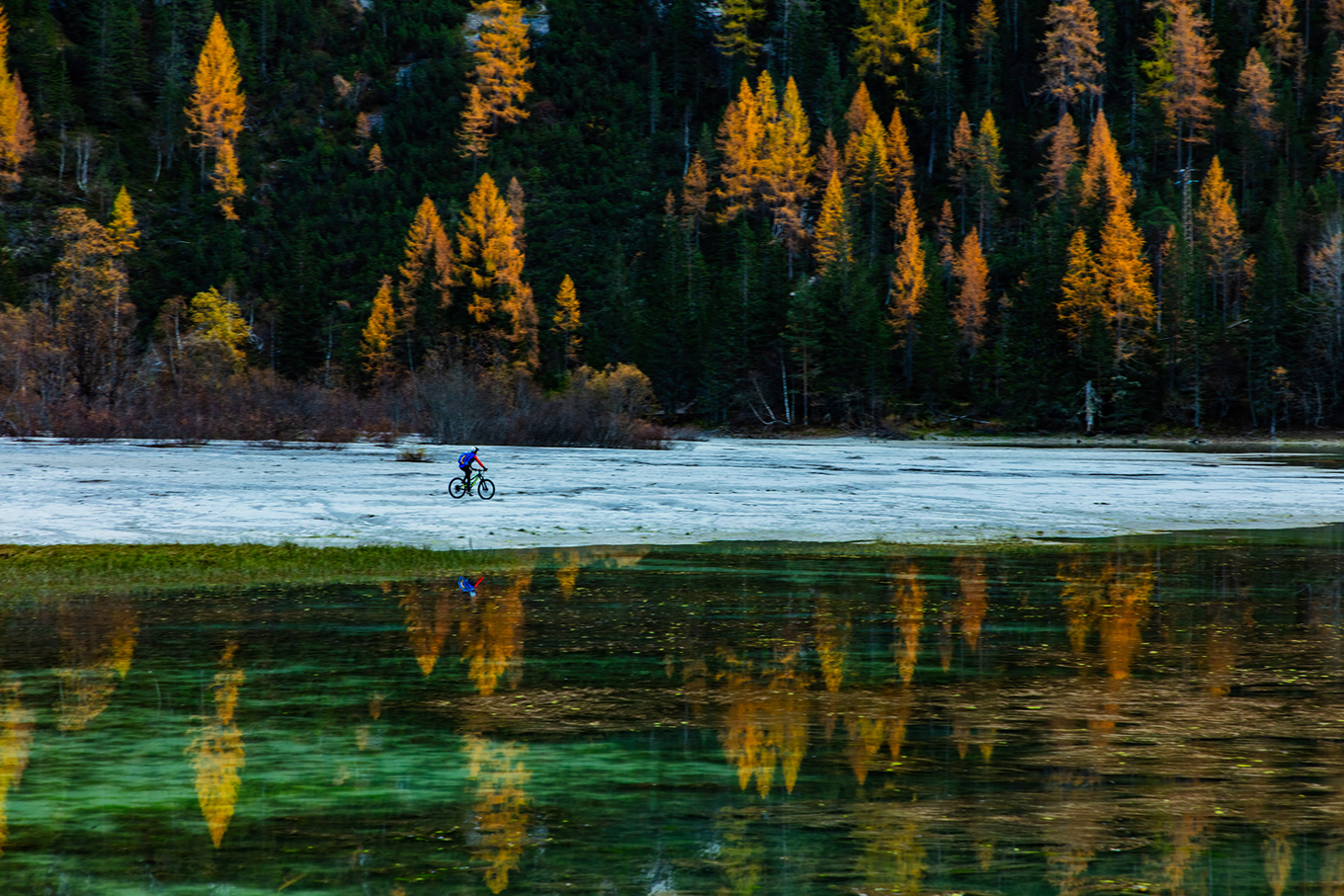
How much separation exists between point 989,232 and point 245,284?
6701 centimetres

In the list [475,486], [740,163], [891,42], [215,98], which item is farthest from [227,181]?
[475,486]

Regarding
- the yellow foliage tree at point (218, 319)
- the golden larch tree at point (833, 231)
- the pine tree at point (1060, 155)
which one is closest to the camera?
the yellow foliage tree at point (218, 319)

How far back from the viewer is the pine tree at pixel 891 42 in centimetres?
12962

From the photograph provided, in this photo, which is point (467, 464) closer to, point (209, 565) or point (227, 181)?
point (209, 565)

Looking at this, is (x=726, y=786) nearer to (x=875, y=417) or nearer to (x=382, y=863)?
(x=382, y=863)

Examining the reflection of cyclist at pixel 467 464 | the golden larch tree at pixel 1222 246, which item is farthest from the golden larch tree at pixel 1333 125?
the reflection of cyclist at pixel 467 464

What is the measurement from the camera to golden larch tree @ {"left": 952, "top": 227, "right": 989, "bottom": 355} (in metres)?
89.2

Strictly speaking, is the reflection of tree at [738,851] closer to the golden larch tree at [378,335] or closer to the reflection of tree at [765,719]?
the reflection of tree at [765,719]

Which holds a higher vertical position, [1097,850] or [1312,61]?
[1312,61]

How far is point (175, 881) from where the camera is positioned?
454cm

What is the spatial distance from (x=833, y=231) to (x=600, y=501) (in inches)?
2939

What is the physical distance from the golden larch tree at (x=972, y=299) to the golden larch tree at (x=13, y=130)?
9090cm

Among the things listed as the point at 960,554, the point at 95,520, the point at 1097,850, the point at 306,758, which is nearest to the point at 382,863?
the point at 306,758

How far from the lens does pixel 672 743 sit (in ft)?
21.9
